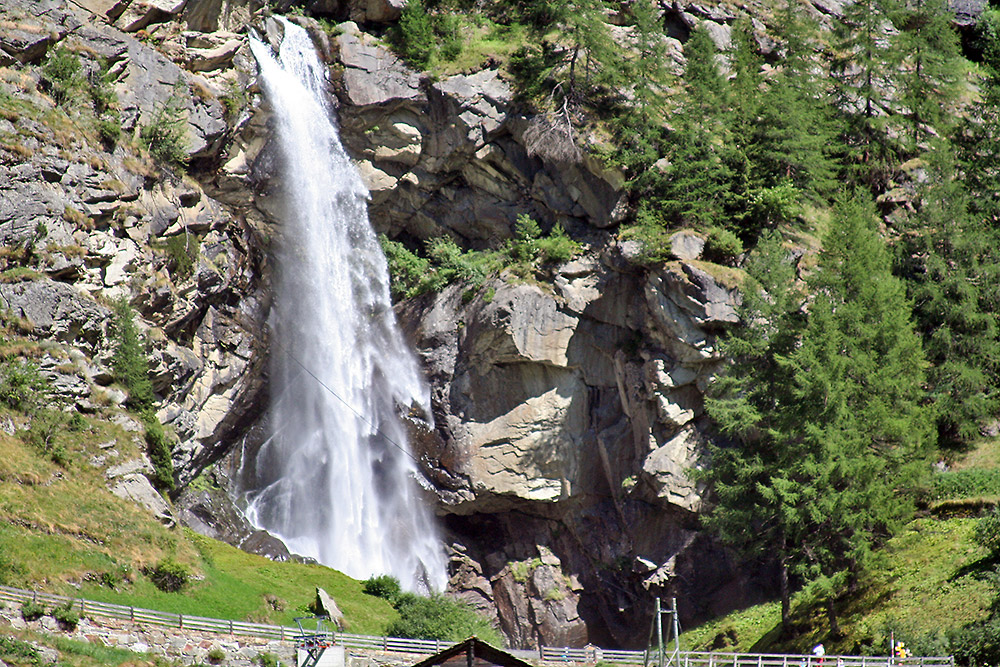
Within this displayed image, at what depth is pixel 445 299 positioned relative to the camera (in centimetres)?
5319

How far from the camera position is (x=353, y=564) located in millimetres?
49469

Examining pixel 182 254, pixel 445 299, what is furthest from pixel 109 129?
pixel 445 299

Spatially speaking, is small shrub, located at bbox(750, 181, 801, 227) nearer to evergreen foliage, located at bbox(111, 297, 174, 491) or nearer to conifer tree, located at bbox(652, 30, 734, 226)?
conifer tree, located at bbox(652, 30, 734, 226)

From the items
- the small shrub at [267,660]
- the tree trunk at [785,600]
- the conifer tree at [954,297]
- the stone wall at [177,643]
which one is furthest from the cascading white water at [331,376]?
the conifer tree at [954,297]

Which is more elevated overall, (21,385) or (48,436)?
(21,385)

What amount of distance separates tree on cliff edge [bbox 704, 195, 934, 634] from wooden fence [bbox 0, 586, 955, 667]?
14.9 ft

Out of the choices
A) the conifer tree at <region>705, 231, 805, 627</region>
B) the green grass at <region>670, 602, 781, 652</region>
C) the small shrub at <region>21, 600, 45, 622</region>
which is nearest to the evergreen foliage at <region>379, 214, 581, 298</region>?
the conifer tree at <region>705, 231, 805, 627</region>

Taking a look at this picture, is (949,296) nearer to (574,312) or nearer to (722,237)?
(722,237)

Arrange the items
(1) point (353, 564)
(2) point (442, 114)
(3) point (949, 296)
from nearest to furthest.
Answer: (3) point (949, 296), (1) point (353, 564), (2) point (442, 114)

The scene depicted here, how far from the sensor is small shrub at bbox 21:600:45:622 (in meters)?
30.2

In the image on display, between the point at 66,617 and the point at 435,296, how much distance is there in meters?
27.1

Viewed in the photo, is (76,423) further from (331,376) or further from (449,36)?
(449,36)

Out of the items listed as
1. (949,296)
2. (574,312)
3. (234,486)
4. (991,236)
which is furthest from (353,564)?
(991,236)

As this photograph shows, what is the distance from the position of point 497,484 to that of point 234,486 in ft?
42.7
